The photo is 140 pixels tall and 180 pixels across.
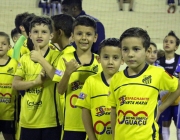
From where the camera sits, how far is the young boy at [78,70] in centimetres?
360

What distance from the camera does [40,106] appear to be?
3.86 metres

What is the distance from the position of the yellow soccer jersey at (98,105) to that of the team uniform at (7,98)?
1463 millimetres

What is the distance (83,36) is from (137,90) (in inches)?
27.8

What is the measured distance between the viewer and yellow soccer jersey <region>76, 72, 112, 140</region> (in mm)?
3395

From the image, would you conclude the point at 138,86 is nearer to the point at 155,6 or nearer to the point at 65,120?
the point at 65,120

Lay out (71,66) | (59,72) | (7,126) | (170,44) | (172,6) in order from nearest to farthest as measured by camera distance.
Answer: (71,66) → (59,72) → (7,126) → (170,44) → (172,6)

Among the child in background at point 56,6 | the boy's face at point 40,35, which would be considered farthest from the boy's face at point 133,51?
the child in background at point 56,6

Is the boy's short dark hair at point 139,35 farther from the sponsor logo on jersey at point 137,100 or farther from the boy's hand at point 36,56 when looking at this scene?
the boy's hand at point 36,56

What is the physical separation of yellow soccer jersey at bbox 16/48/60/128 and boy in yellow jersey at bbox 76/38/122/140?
21.0 inches

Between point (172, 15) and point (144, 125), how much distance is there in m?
11.7

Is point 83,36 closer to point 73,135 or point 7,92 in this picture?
point 73,135

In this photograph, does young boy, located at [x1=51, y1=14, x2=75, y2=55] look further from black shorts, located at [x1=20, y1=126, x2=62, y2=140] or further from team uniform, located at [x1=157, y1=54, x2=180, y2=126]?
team uniform, located at [x1=157, y1=54, x2=180, y2=126]

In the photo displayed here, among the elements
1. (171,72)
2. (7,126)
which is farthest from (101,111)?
(171,72)

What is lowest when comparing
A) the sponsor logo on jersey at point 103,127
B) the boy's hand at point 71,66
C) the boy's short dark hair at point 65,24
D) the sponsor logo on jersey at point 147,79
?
the sponsor logo on jersey at point 103,127
